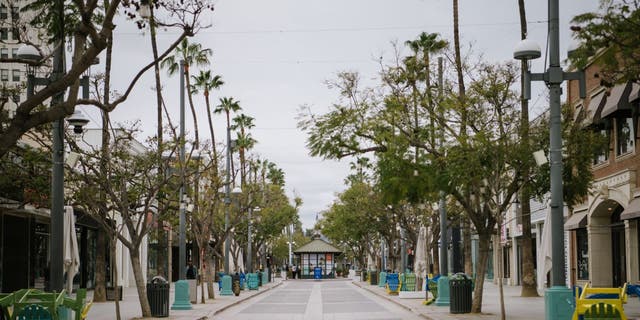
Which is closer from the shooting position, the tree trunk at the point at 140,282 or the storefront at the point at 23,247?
the tree trunk at the point at 140,282

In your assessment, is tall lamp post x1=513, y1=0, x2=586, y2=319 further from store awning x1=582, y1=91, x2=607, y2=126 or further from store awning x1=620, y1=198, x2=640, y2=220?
store awning x1=582, y1=91, x2=607, y2=126

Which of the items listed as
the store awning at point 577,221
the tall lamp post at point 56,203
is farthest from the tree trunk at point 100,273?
the store awning at point 577,221

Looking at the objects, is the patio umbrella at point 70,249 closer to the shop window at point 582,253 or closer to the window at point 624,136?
the window at point 624,136

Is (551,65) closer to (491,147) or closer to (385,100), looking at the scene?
(491,147)

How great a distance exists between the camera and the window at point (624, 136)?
32.8m

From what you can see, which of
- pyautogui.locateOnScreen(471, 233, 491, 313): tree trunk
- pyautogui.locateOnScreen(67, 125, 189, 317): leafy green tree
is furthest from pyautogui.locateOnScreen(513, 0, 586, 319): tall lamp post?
pyautogui.locateOnScreen(67, 125, 189, 317): leafy green tree

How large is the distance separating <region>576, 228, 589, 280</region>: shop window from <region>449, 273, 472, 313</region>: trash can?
57.2ft

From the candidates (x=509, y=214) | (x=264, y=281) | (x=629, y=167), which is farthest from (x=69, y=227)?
(x=264, y=281)

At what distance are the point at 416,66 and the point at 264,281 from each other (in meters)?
46.8

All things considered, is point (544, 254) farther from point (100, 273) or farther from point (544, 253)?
point (100, 273)

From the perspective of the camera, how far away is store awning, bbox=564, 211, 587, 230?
3872 centimetres

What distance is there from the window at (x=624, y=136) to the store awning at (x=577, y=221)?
507 cm

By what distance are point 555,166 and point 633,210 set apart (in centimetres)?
1625

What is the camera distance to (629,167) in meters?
33.0
